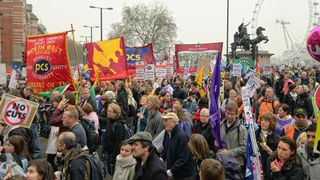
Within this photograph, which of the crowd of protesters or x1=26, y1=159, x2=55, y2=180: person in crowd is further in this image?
the crowd of protesters

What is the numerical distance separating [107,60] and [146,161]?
873 cm

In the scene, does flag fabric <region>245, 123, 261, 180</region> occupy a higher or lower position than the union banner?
lower

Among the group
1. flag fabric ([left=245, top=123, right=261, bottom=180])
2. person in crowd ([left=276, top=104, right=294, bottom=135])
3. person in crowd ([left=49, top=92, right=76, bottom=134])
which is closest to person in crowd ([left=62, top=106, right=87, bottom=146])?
person in crowd ([left=49, top=92, right=76, bottom=134])

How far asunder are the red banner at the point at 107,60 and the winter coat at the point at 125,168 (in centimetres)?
780

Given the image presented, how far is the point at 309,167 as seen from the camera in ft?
14.5

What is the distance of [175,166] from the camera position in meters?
5.45

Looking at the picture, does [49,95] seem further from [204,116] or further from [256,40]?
[256,40]

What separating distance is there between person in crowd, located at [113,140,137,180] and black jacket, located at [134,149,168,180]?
0.99 ft

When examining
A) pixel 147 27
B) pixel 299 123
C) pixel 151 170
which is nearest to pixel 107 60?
pixel 299 123

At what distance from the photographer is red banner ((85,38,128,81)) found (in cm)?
1262

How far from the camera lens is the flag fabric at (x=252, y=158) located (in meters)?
5.05

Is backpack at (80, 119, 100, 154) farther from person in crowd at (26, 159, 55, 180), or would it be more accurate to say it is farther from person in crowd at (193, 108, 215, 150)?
person in crowd at (26, 159, 55, 180)

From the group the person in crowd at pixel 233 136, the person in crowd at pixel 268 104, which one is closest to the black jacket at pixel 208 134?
the person in crowd at pixel 233 136

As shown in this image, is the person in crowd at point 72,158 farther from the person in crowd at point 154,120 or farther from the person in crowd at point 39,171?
the person in crowd at point 154,120
